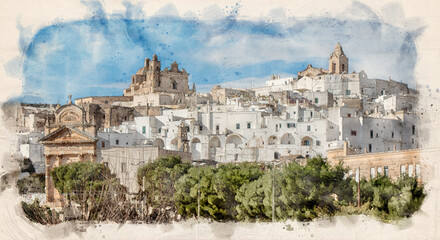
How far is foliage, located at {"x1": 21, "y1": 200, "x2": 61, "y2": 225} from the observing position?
1445 cm

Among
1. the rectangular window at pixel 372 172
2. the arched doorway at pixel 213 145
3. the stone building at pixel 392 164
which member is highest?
the arched doorway at pixel 213 145

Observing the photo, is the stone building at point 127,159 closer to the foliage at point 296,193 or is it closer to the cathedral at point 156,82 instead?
the foliage at point 296,193

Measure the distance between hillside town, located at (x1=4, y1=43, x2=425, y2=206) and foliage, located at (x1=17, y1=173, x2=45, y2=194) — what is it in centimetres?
24

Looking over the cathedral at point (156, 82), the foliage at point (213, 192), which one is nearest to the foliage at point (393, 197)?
the foliage at point (213, 192)

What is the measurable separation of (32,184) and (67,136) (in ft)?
5.46

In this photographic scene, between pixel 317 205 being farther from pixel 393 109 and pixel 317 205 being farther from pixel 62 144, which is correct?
pixel 393 109

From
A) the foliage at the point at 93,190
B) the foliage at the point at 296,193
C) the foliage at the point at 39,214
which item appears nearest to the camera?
the foliage at the point at 296,193

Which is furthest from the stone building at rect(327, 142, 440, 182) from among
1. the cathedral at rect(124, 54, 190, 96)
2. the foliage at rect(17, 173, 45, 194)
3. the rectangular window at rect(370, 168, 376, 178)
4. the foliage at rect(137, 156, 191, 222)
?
the cathedral at rect(124, 54, 190, 96)

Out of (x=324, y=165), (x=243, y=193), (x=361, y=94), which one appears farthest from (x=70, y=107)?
(x=361, y=94)

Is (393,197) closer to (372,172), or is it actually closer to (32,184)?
(372,172)

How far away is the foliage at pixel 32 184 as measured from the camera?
16342mm

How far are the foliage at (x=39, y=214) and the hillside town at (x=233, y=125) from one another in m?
1.50

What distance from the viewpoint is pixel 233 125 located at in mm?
24125

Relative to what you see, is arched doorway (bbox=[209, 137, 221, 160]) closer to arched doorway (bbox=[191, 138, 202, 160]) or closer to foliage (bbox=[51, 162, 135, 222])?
arched doorway (bbox=[191, 138, 202, 160])
